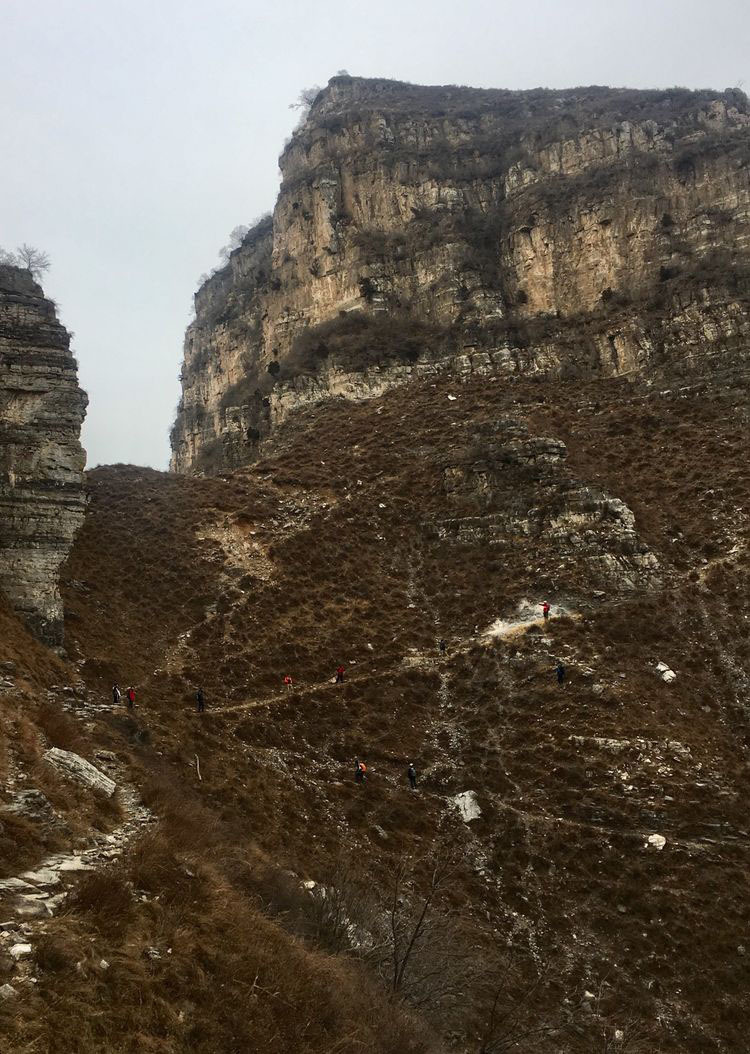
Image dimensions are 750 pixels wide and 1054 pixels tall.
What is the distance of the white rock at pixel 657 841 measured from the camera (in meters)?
21.0

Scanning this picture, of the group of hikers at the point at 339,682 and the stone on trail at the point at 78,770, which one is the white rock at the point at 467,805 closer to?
the group of hikers at the point at 339,682

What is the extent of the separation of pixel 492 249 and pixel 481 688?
1759 inches

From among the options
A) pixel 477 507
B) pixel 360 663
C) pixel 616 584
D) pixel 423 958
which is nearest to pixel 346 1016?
pixel 423 958

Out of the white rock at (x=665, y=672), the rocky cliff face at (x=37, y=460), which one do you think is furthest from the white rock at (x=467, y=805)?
the rocky cliff face at (x=37, y=460)

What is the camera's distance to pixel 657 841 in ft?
69.2

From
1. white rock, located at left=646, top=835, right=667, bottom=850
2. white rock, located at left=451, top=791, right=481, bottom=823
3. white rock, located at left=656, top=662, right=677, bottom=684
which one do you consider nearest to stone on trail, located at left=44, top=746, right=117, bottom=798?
white rock, located at left=451, top=791, right=481, bottom=823

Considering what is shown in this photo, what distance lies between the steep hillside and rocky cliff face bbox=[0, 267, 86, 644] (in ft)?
12.0

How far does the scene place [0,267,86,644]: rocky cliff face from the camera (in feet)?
75.0

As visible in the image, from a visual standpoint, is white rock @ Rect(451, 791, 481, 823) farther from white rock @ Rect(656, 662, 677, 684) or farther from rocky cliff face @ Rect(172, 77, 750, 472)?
rocky cliff face @ Rect(172, 77, 750, 472)

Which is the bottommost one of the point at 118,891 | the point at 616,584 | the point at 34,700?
the point at 118,891

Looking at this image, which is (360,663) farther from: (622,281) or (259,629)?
(622,281)

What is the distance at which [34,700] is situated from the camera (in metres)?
16.1

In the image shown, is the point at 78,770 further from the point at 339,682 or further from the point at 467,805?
the point at 339,682

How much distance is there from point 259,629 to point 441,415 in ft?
76.5
